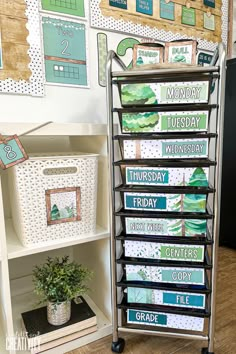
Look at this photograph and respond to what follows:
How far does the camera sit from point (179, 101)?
83 centimetres

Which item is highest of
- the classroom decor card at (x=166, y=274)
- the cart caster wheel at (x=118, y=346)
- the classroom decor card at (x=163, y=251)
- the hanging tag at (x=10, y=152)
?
the hanging tag at (x=10, y=152)

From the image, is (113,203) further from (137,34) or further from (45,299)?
(137,34)

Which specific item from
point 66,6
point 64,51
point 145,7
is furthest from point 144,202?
point 145,7

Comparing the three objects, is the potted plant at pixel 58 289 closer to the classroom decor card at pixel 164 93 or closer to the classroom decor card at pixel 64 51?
the classroom decor card at pixel 164 93

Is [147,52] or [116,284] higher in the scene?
[147,52]

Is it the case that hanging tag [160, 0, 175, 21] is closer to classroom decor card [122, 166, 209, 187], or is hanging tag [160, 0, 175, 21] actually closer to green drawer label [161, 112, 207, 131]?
green drawer label [161, 112, 207, 131]

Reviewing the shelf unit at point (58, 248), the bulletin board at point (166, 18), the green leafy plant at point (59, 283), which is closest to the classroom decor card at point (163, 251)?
the shelf unit at point (58, 248)

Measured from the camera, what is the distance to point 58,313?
0.98 meters

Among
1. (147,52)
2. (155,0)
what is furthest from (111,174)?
(155,0)

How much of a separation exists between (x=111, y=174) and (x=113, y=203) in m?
0.11

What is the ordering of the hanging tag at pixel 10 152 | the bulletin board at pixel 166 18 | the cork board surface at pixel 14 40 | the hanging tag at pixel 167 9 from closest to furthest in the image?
the hanging tag at pixel 10 152
the cork board surface at pixel 14 40
the bulletin board at pixel 166 18
the hanging tag at pixel 167 9

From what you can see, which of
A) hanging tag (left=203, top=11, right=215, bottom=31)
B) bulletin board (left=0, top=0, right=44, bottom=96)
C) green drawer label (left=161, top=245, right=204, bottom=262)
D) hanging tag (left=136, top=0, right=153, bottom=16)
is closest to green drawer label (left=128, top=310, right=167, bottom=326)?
green drawer label (left=161, top=245, right=204, bottom=262)

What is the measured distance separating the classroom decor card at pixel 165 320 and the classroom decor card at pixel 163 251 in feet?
0.72

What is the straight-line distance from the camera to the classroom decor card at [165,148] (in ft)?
2.78
